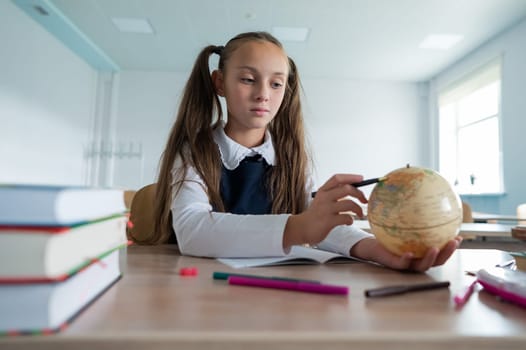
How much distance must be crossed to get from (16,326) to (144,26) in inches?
179

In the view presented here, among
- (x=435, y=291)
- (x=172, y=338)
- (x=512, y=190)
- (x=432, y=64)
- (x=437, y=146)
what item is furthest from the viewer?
(x=437, y=146)

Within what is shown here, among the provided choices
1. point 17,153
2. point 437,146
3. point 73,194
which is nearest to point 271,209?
point 73,194

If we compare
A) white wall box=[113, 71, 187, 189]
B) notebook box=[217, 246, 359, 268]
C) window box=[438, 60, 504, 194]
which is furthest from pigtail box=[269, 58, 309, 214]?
white wall box=[113, 71, 187, 189]

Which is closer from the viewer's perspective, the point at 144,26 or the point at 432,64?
the point at 144,26

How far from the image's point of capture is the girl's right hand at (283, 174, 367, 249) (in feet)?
1.89

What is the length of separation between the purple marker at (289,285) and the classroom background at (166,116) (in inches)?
160

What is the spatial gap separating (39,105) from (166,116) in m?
1.90

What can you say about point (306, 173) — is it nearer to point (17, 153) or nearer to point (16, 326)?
point (16, 326)

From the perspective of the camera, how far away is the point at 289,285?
0.43m

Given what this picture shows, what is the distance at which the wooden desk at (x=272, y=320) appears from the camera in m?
0.27

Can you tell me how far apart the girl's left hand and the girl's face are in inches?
17.9

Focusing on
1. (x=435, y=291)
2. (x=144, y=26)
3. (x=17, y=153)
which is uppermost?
(x=144, y=26)

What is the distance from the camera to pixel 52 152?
4566 millimetres

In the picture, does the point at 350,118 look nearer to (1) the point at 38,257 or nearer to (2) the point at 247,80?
(2) the point at 247,80
